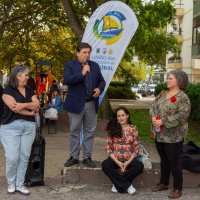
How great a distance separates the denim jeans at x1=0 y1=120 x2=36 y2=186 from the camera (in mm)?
5715

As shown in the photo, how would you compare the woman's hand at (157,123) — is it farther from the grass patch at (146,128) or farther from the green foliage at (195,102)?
the green foliage at (195,102)

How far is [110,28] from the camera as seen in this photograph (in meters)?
7.63

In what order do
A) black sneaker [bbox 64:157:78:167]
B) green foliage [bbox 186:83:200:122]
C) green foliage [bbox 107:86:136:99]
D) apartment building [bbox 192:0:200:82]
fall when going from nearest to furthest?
black sneaker [bbox 64:157:78:167], green foliage [bbox 186:83:200:122], green foliage [bbox 107:86:136:99], apartment building [bbox 192:0:200:82]

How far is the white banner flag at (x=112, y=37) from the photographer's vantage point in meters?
7.56

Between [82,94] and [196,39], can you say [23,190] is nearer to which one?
[82,94]

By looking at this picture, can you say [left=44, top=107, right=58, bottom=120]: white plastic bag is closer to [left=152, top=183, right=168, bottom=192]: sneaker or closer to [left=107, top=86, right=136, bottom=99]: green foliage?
[left=152, top=183, right=168, bottom=192]: sneaker

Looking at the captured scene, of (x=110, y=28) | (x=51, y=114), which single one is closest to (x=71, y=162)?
(x=110, y=28)

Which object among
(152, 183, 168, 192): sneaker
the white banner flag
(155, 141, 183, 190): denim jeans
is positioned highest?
the white banner flag

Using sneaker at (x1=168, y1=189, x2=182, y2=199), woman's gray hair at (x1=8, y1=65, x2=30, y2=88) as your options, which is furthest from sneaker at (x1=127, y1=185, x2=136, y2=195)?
woman's gray hair at (x1=8, y1=65, x2=30, y2=88)

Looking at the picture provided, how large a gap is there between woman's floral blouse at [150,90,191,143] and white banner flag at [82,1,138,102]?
1.99 meters

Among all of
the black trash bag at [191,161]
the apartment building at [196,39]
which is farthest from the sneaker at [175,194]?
the apartment building at [196,39]

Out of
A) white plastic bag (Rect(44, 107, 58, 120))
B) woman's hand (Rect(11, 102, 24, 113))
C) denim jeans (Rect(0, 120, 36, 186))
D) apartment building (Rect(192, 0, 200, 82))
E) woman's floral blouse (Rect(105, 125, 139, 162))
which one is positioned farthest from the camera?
apartment building (Rect(192, 0, 200, 82))

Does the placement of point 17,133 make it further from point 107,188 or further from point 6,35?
point 6,35

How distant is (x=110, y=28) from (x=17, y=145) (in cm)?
291
